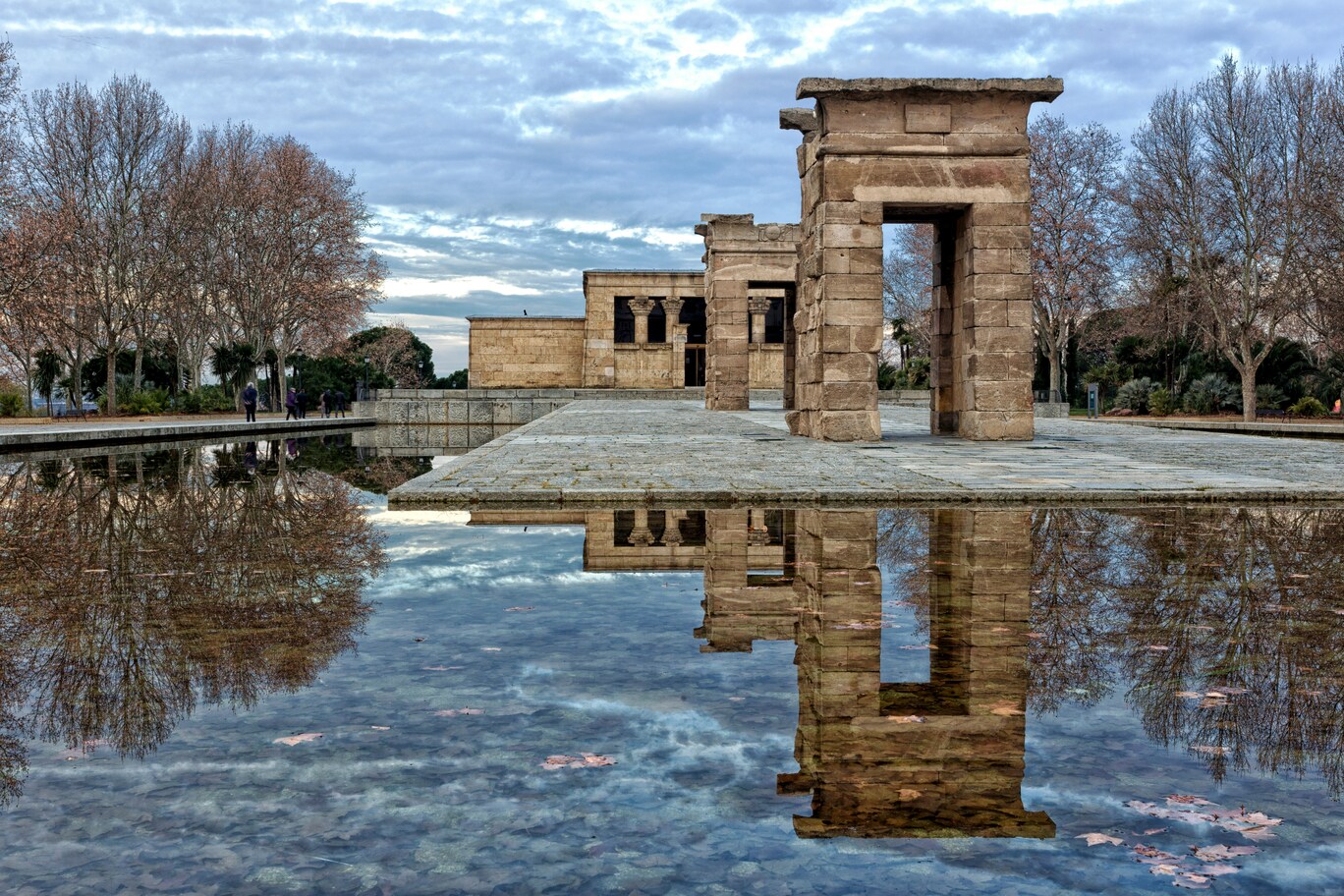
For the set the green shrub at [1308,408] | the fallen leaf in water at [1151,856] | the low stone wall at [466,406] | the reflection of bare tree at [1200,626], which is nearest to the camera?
the fallen leaf in water at [1151,856]

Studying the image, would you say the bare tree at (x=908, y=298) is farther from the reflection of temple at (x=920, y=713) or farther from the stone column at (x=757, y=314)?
the reflection of temple at (x=920, y=713)

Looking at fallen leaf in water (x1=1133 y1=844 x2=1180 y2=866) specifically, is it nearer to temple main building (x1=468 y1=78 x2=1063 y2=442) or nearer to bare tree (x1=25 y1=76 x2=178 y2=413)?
temple main building (x1=468 y1=78 x2=1063 y2=442)

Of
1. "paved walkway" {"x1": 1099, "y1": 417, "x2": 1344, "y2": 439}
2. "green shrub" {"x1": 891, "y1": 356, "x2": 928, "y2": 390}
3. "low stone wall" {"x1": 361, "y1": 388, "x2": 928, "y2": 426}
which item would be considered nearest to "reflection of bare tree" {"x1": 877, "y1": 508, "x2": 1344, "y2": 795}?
"paved walkway" {"x1": 1099, "y1": 417, "x2": 1344, "y2": 439}

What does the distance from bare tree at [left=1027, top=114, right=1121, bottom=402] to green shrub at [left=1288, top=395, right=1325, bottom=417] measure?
26.0 ft

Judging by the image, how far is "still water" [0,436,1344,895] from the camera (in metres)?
2.49

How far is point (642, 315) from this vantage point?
174ft

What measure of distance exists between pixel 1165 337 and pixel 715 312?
2291cm

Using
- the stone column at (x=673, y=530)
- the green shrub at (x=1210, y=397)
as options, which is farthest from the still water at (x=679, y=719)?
the green shrub at (x=1210, y=397)

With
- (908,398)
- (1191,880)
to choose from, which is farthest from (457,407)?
(1191,880)

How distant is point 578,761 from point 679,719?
0.50 m

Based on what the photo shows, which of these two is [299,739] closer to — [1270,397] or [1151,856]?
[1151,856]

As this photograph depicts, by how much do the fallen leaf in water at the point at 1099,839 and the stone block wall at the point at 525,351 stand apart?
5264 cm

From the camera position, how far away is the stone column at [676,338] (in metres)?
52.8

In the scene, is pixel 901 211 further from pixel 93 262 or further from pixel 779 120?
pixel 93 262
